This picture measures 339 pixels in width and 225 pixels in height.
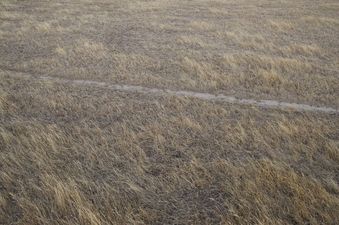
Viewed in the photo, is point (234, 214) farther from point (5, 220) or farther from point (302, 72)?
point (302, 72)

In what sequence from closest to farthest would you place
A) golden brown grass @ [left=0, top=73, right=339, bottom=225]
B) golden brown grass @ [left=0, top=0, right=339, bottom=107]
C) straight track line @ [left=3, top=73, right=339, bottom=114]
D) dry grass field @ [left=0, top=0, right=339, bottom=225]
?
golden brown grass @ [left=0, top=73, right=339, bottom=225] → dry grass field @ [left=0, top=0, right=339, bottom=225] → straight track line @ [left=3, top=73, right=339, bottom=114] → golden brown grass @ [left=0, top=0, right=339, bottom=107]

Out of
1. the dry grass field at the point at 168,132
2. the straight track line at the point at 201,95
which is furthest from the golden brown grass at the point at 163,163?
the straight track line at the point at 201,95

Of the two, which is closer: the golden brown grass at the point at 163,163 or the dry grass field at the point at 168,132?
the golden brown grass at the point at 163,163

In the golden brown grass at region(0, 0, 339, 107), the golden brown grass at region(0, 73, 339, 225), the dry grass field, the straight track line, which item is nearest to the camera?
the golden brown grass at region(0, 73, 339, 225)

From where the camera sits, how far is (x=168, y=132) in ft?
26.2

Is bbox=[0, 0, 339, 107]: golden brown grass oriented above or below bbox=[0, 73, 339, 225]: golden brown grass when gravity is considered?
above

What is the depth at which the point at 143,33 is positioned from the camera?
57.6ft

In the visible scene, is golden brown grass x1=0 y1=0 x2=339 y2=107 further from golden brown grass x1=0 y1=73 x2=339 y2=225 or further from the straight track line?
golden brown grass x1=0 y1=73 x2=339 y2=225

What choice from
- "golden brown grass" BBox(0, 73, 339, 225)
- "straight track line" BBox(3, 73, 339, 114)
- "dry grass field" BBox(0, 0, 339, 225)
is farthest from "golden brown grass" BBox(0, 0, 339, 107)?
"golden brown grass" BBox(0, 73, 339, 225)

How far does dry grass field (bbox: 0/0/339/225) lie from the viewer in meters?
5.64

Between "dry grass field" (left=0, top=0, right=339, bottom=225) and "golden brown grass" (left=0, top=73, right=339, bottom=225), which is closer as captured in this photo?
"golden brown grass" (left=0, top=73, right=339, bottom=225)

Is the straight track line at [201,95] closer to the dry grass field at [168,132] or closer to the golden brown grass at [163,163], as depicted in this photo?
the dry grass field at [168,132]

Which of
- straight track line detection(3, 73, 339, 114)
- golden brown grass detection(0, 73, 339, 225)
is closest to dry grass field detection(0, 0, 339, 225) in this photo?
golden brown grass detection(0, 73, 339, 225)

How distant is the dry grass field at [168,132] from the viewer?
5.64 metres
